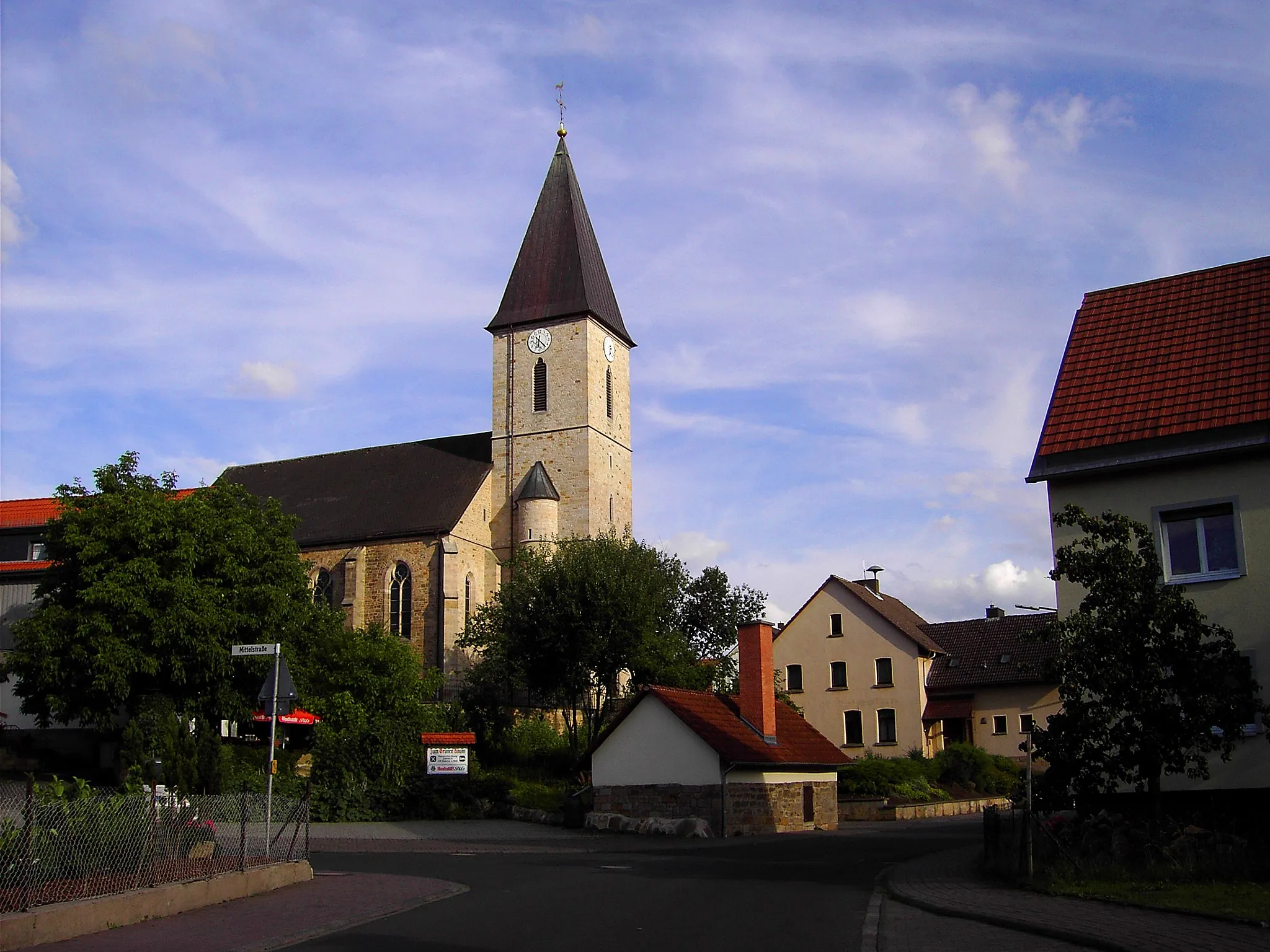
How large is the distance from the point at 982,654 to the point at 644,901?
3805 centimetres

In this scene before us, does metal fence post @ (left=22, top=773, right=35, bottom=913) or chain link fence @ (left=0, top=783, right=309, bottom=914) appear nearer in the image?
metal fence post @ (left=22, top=773, right=35, bottom=913)

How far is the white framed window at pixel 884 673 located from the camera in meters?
46.4

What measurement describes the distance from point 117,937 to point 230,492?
24.7 m

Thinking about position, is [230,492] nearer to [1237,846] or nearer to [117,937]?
[117,937]

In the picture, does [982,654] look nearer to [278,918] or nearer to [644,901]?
[644,901]

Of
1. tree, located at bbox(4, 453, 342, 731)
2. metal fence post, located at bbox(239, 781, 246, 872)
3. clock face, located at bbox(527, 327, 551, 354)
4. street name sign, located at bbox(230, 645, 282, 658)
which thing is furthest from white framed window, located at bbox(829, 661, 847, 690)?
metal fence post, located at bbox(239, 781, 246, 872)

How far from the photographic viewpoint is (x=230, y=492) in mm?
34062

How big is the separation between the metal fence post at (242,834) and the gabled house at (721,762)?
42.6 ft

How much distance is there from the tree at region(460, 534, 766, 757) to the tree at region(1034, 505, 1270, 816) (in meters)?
21.5

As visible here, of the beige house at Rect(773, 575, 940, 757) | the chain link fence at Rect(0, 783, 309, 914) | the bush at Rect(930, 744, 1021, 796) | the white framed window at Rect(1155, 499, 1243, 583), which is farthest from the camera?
the beige house at Rect(773, 575, 940, 757)

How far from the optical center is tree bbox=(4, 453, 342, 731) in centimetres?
3025

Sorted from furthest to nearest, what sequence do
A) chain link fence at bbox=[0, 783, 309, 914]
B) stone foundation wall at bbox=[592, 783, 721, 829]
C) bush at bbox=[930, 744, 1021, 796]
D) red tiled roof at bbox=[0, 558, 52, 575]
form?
1. red tiled roof at bbox=[0, 558, 52, 575]
2. bush at bbox=[930, 744, 1021, 796]
3. stone foundation wall at bbox=[592, 783, 721, 829]
4. chain link fence at bbox=[0, 783, 309, 914]

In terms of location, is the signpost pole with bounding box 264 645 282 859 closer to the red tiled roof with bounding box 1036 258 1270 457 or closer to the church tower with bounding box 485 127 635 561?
the red tiled roof with bounding box 1036 258 1270 457

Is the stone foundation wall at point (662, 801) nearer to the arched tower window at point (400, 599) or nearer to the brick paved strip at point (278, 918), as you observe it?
the brick paved strip at point (278, 918)
